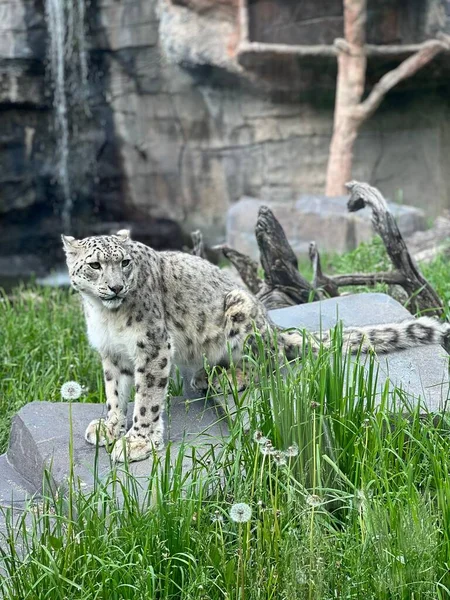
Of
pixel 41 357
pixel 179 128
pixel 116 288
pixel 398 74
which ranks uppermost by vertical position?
pixel 398 74

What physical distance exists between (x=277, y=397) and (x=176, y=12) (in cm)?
1110

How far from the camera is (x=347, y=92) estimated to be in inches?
500

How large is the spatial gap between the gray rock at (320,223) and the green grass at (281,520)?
7.25 meters

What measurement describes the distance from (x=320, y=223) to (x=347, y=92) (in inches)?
85.8

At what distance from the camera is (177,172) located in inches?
590

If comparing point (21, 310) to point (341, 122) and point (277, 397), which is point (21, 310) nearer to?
point (277, 397)

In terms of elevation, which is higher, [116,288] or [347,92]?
[347,92]

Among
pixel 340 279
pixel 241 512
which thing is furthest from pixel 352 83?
pixel 241 512

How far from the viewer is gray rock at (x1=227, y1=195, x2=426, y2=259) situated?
36.5 feet

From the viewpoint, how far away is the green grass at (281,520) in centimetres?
304

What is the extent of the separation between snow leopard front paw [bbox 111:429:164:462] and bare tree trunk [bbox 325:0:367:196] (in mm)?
9124

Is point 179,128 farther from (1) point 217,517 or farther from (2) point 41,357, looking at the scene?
(1) point 217,517

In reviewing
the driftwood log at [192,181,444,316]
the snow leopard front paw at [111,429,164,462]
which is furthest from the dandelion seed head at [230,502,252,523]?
the driftwood log at [192,181,444,316]

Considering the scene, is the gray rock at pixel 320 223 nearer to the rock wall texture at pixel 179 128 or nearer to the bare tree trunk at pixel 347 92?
the bare tree trunk at pixel 347 92
